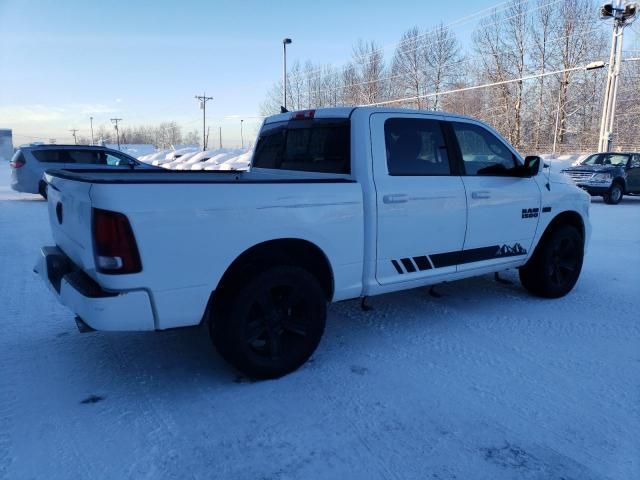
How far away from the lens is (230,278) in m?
3.24

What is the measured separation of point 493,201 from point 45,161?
13.3 m

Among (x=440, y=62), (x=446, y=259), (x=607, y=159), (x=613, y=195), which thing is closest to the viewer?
(x=446, y=259)

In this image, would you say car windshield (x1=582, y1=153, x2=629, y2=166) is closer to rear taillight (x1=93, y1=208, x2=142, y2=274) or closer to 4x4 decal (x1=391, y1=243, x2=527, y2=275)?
4x4 decal (x1=391, y1=243, x2=527, y2=275)

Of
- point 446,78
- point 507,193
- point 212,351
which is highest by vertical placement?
point 446,78

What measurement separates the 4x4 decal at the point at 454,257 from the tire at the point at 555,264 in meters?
0.33

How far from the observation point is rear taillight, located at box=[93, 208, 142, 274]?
8.95 ft

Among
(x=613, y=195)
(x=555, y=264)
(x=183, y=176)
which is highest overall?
(x=183, y=176)

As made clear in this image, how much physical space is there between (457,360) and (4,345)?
11.7ft

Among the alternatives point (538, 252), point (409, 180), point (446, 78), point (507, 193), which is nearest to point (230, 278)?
point (409, 180)

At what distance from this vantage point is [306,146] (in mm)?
4367

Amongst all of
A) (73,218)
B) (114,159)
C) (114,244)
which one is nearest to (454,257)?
(114,244)

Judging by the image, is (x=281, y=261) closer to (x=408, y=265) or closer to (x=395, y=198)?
(x=395, y=198)

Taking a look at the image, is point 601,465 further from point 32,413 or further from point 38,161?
point 38,161

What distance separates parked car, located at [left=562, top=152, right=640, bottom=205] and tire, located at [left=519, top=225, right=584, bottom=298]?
1148 centimetres
